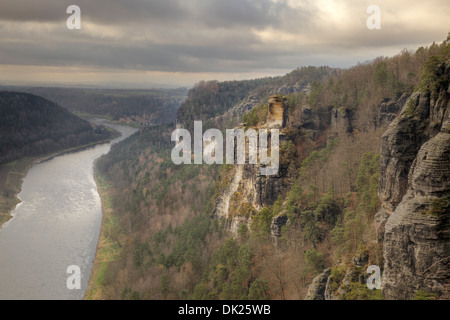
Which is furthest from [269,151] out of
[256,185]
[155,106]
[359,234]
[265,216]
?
[155,106]

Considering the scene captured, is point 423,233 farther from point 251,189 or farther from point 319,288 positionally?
point 251,189

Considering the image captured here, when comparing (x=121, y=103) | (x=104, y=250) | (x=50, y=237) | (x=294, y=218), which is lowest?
(x=104, y=250)

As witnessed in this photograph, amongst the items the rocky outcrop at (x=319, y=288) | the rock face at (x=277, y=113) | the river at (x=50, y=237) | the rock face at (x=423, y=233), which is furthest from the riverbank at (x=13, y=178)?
the rock face at (x=423, y=233)

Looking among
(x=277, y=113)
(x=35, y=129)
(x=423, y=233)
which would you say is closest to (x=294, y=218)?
(x=423, y=233)

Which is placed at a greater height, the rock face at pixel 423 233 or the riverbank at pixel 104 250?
the rock face at pixel 423 233

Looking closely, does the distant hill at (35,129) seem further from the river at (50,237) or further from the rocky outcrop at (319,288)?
the rocky outcrop at (319,288)

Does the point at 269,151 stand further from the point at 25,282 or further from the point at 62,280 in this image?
the point at 25,282

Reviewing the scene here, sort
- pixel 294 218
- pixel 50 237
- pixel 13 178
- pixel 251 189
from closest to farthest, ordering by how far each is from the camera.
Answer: pixel 294 218
pixel 251 189
pixel 50 237
pixel 13 178
